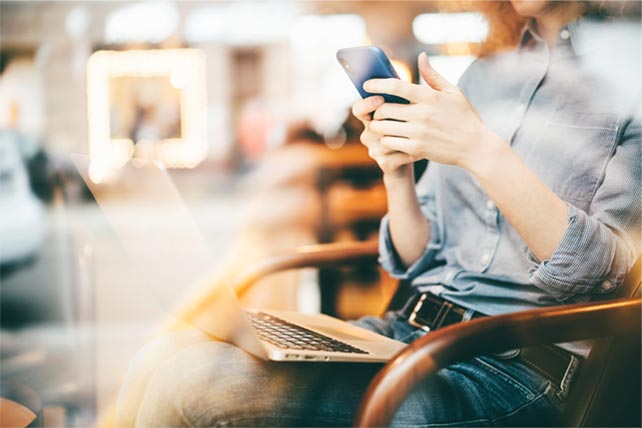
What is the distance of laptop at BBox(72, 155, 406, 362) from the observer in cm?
87

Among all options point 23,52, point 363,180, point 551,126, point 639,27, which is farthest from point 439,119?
point 23,52

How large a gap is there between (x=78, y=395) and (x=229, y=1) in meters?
6.46

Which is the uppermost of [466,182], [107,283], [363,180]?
[466,182]

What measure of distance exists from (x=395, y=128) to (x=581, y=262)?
317 mm

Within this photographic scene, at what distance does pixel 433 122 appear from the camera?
33.4 inches

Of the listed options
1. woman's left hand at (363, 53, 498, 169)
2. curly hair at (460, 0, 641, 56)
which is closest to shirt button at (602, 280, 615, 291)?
woman's left hand at (363, 53, 498, 169)

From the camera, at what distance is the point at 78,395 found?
1921 mm

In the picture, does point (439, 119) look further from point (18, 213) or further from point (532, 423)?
point (18, 213)

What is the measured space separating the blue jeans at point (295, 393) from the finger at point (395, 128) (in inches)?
12.2

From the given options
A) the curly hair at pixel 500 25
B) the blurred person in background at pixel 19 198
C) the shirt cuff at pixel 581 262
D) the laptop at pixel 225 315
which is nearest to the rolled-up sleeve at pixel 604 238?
the shirt cuff at pixel 581 262

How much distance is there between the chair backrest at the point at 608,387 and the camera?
957 mm

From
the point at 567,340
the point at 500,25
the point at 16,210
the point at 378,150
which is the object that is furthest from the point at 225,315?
the point at 16,210

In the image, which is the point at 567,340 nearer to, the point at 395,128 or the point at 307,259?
the point at 395,128

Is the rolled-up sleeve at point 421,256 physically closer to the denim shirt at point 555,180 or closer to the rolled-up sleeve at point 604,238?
the denim shirt at point 555,180
